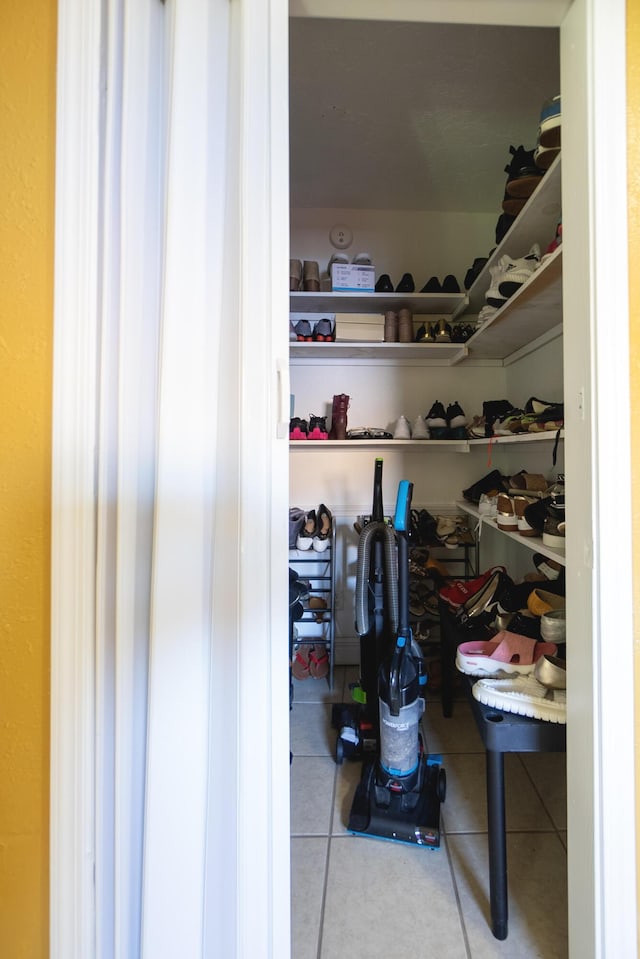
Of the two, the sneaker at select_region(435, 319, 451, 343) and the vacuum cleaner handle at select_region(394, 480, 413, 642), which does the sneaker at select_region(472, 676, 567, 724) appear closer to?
the vacuum cleaner handle at select_region(394, 480, 413, 642)

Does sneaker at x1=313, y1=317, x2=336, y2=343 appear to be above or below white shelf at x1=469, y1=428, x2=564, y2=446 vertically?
above

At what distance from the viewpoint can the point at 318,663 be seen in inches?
77.0

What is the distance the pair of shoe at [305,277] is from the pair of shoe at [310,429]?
640mm

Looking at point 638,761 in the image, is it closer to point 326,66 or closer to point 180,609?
point 180,609

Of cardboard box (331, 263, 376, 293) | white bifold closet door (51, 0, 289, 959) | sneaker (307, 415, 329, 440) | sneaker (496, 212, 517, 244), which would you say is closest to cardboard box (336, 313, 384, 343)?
cardboard box (331, 263, 376, 293)

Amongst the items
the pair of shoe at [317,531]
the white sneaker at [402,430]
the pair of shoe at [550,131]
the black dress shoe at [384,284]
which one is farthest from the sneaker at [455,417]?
the pair of shoe at [550,131]

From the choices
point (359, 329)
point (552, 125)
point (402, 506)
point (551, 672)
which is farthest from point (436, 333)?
point (551, 672)

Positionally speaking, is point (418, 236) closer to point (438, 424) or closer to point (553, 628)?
point (438, 424)

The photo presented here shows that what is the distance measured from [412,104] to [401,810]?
7.99 ft

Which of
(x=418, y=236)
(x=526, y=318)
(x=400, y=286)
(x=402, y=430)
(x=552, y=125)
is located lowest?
(x=402, y=430)

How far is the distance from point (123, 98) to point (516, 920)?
6.03ft

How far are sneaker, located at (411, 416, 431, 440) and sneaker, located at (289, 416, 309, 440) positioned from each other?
563 millimetres

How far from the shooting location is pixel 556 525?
1.01 metres

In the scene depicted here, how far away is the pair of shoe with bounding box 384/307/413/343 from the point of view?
1899mm
